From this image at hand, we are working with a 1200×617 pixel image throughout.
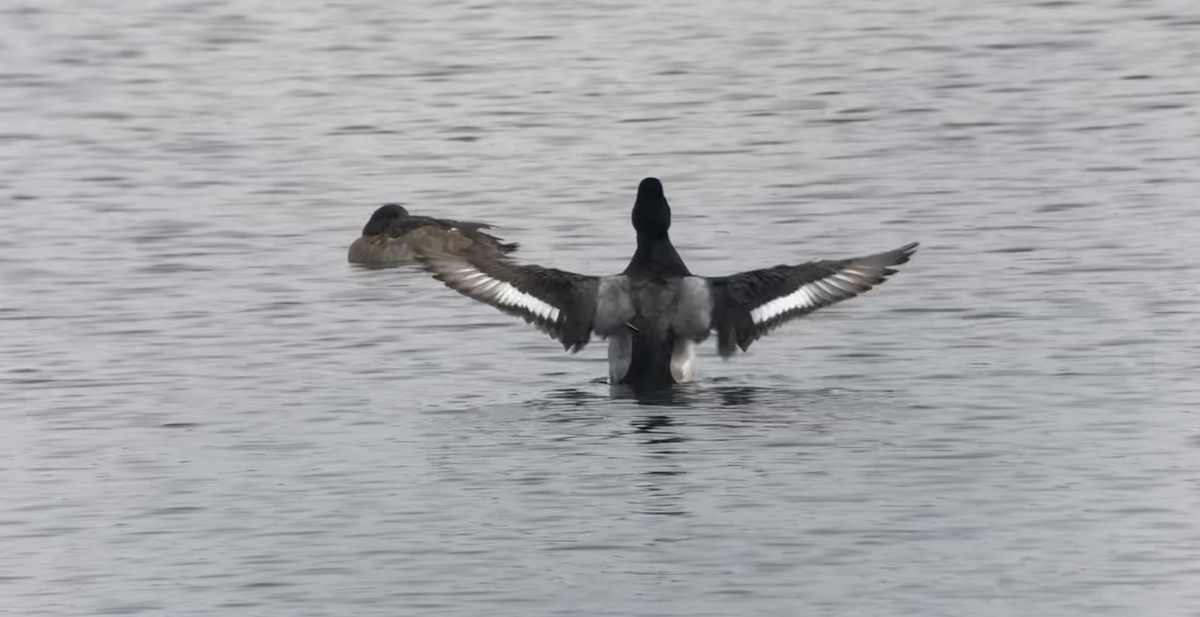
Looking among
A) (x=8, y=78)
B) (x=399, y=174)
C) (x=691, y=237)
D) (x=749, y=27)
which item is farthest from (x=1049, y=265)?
(x=8, y=78)

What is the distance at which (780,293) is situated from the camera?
46.8 ft

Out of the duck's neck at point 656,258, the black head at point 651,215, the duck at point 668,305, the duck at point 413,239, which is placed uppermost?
the black head at point 651,215

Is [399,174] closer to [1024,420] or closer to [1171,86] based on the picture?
[1171,86]

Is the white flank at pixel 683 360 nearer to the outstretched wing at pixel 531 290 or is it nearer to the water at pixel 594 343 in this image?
the water at pixel 594 343

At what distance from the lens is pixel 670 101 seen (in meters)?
23.4

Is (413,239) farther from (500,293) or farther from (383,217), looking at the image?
(500,293)

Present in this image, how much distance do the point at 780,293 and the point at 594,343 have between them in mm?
1880

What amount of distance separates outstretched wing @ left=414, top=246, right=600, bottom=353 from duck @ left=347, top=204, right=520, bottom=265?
2.91 meters

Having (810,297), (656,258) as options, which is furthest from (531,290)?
(810,297)

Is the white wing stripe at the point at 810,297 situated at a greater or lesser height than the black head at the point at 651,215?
lesser

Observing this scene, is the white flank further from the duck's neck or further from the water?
the duck's neck

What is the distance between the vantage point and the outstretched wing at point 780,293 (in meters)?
14.2

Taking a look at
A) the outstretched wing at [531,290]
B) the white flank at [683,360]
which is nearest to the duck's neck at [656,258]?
the outstretched wing at [531,290]

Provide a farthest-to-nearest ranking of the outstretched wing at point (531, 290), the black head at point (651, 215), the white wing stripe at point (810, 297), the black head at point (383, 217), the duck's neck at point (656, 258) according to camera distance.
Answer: the black head at point (383, 217) < the black head at point (651, 215) < the duck's neck at point (656, 258) < the outstretched wing at point (531, 290) < the white wing stripe at point (810, 297)
